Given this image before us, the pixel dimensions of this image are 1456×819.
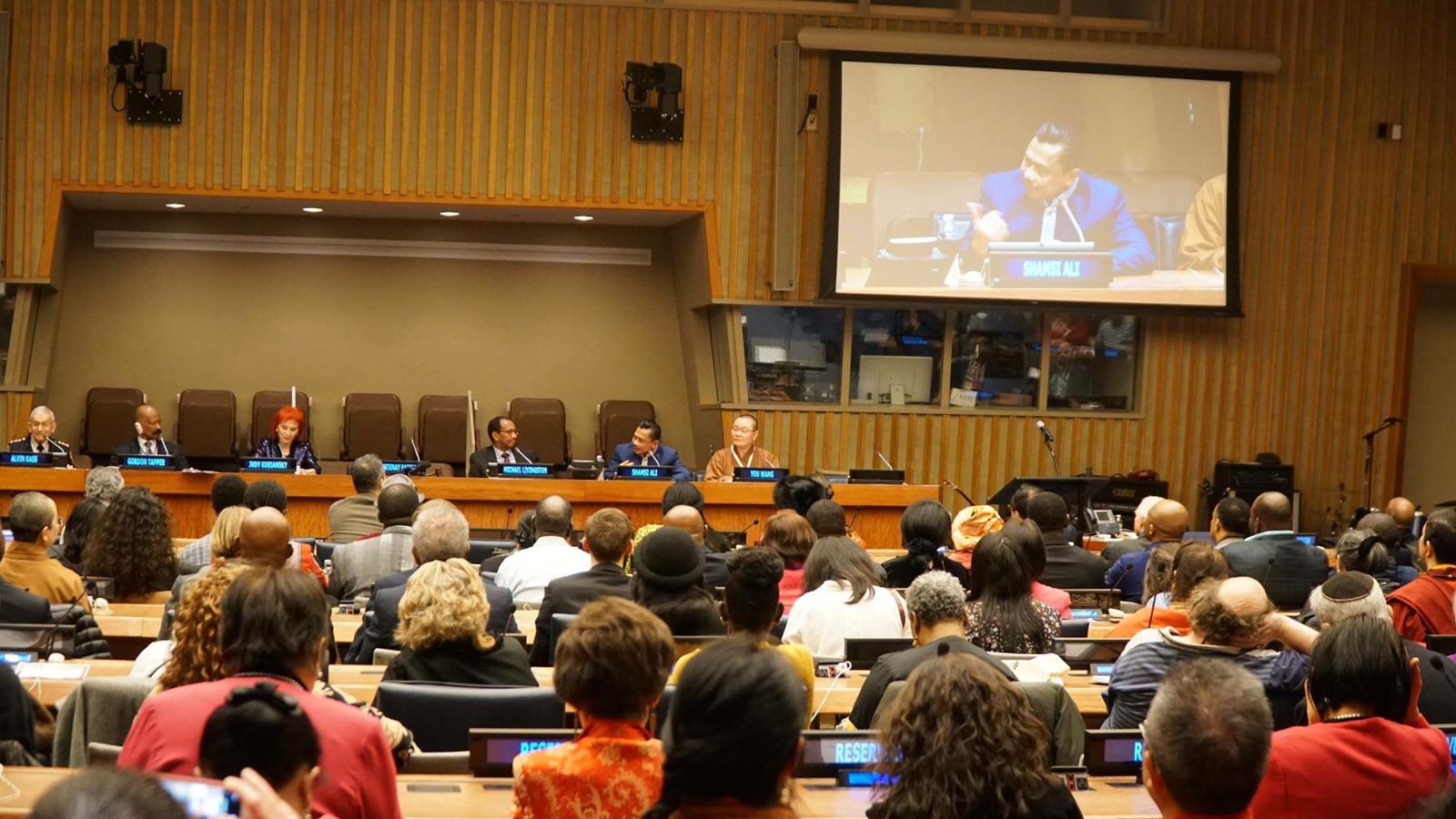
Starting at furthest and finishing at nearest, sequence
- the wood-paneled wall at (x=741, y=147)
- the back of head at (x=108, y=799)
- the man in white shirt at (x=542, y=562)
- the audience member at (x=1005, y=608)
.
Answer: the wood-paneled wall at (x=741, y=147)
the man in white shirt at (x=542, y=562)
the audience member at (x=1005, y=608)
the back of head at (x=108, y=799)

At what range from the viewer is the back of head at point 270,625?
2.58m

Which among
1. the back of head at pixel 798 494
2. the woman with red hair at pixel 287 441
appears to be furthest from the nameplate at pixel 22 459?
the back of head at pixel 798 494

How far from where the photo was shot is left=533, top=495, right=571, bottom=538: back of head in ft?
19.5

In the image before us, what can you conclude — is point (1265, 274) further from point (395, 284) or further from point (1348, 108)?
point (395, 284)

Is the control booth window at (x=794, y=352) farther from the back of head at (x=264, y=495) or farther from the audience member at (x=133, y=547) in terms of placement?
the audience member at (x=133, y=547)

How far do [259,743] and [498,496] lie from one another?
7.61m

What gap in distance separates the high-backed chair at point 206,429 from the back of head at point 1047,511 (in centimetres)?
759

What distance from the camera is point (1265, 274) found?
12203 mm

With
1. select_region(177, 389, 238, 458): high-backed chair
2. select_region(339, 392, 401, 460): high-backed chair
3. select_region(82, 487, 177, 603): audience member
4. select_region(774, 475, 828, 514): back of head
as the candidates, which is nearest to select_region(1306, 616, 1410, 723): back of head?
Answer: select_region(82, 487, 177, 603): audience member

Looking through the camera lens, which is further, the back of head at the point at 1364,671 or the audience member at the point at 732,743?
the back of head at the point at 1364,671

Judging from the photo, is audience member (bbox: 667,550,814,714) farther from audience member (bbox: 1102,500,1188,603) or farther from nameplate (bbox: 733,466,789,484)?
nameplate (bbox: 733,466,789,484)

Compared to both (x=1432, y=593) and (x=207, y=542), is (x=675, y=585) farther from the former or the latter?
(x=1432, y=593)

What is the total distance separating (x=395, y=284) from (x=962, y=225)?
16.1 feet

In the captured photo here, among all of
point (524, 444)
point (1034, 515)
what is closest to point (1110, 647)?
point (1034, 515)
